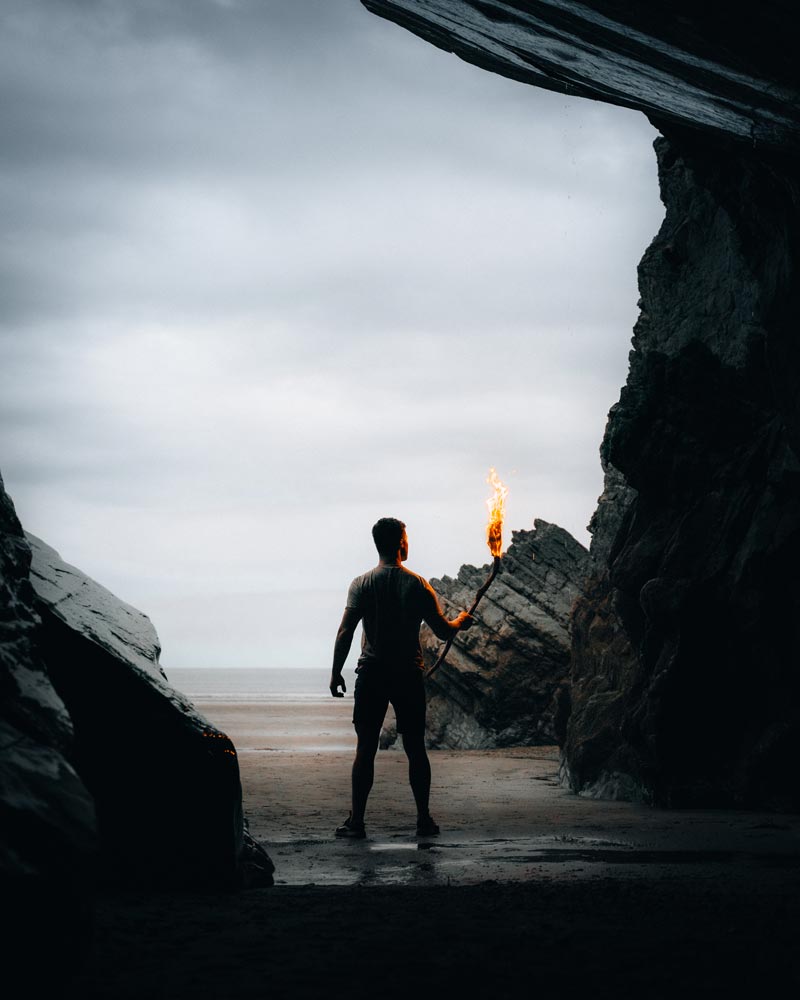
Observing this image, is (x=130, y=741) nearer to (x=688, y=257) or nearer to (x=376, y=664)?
(x=376, y=664)

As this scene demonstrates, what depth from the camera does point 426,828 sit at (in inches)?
262

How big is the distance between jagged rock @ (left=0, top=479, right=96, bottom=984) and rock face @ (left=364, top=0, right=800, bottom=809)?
424cm

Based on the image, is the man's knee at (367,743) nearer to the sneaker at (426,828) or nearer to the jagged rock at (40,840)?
the sneaker at (426,828)

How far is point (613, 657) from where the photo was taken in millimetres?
10734

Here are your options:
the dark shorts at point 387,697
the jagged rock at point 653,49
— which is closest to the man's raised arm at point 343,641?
the dark shorts at point 387,697

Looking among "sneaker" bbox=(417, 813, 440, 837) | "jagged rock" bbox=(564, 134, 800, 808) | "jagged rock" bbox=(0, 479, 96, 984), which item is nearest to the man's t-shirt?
"sneaker" bbox=(417, 813, 440, 837)

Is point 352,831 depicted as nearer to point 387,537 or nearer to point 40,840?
point 387,537

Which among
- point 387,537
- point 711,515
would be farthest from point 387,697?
point 711,515

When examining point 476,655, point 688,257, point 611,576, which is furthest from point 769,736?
point 476,655

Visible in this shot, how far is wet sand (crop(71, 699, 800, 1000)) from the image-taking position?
271cm

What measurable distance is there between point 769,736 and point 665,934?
16.2 feet

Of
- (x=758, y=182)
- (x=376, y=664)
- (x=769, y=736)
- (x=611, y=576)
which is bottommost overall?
(x=769, y=736)

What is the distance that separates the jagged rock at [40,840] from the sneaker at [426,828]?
4165 millimetres

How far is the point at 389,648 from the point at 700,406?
358cm
